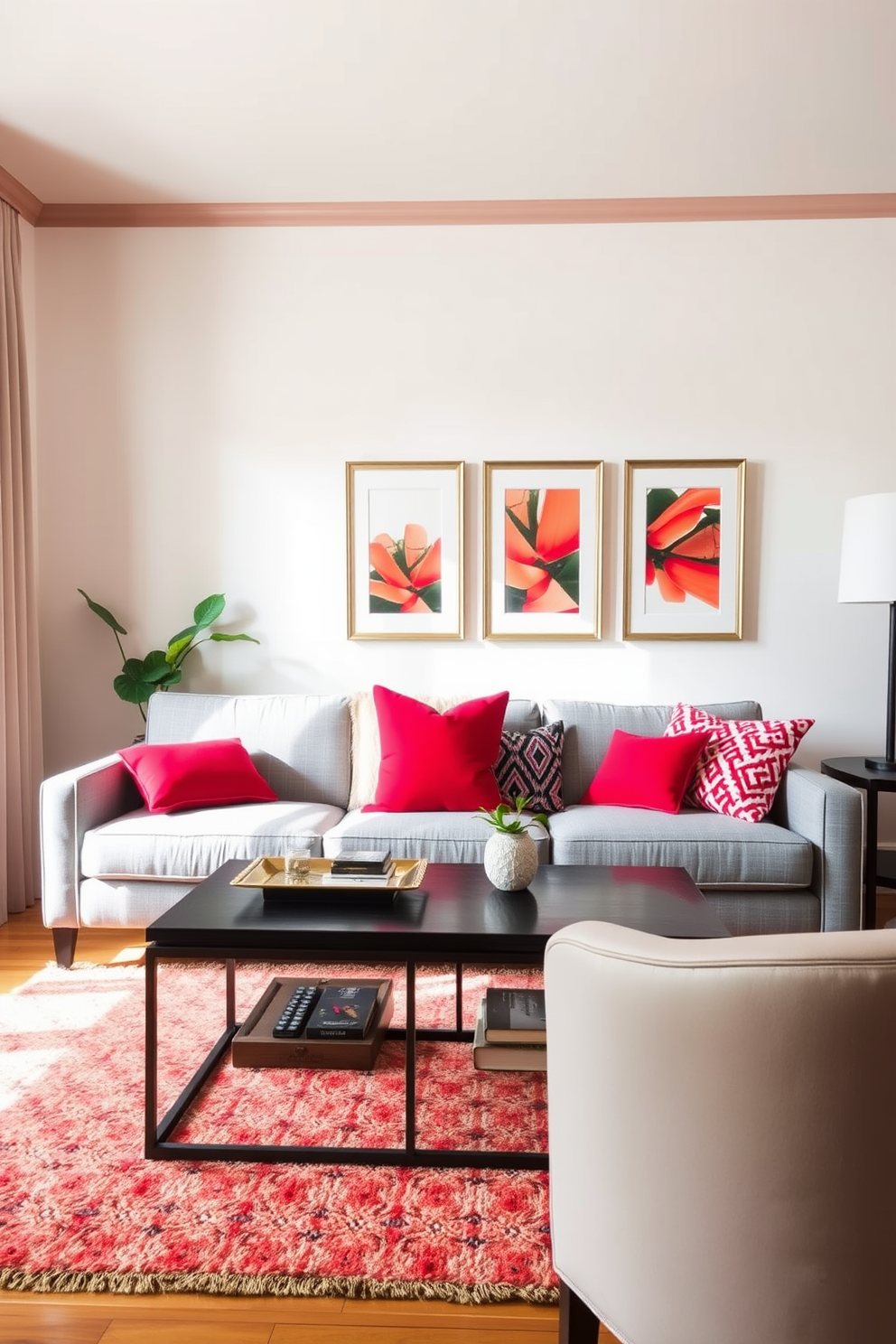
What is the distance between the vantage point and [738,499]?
3.67 m

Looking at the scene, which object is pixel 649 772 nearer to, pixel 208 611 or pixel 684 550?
pixel 684 550

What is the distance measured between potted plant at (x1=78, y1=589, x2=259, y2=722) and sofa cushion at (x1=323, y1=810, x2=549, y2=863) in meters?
1.21

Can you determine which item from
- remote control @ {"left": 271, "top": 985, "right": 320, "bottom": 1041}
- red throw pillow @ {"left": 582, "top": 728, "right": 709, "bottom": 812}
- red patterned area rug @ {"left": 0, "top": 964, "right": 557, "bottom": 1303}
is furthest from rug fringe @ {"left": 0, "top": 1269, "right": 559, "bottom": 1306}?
red throw pillow @ {"left": 582, "top": 728, "right": 709, "bottom": 812}

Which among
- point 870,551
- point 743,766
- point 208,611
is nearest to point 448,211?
point 208,611

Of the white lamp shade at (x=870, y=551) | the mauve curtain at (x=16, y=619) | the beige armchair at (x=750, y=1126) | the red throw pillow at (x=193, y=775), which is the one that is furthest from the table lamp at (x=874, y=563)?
the mauve curtain at (x=16, y=619)

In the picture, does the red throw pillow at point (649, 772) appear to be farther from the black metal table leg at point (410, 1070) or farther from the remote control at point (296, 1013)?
the black metal table leg at point (410, 1070)

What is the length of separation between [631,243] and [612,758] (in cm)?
212

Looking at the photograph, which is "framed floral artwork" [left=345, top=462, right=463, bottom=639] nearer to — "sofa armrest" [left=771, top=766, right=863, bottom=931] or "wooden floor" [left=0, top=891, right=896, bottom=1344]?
"sofa armrest" [left=771, top=766, right=863, bottom=931]

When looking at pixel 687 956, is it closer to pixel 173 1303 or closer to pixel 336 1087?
pixel 173 1303

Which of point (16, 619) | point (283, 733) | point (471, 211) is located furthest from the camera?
point (471, 211)

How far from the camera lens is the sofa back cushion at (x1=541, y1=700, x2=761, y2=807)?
133 inches

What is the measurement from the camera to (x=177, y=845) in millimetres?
2811

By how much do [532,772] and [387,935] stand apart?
1484mm

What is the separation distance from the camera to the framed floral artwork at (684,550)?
3.69 m
